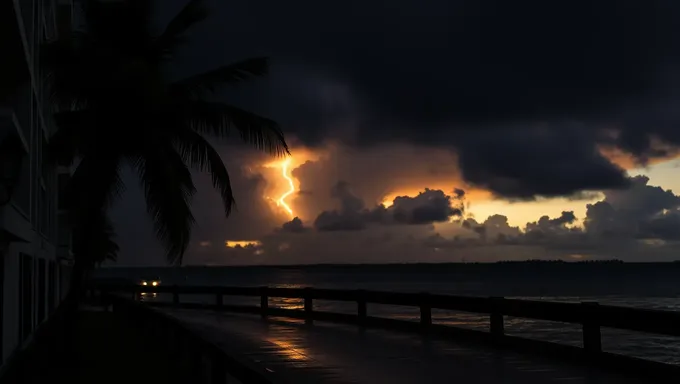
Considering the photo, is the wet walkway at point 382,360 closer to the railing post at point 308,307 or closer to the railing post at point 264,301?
the railing post at point 308,307

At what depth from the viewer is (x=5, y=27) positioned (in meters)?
14.3

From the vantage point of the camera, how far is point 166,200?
17.4 metres

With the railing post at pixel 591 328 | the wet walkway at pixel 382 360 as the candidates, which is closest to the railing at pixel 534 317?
the railing post at pixel 591 328

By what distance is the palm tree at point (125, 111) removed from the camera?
650 inches

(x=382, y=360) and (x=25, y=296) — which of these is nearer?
(x=382, y=360)

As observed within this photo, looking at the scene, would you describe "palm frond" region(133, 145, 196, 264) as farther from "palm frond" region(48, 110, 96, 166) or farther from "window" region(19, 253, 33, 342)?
"window" region(19, 253, 33, 342)

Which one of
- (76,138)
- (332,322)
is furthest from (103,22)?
(332,322)

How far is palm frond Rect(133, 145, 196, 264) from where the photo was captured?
683 inches

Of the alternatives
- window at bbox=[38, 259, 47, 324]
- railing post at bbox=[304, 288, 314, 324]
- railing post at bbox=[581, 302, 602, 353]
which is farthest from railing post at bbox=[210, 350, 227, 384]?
window at bbox=[38, 259, 47, 324]

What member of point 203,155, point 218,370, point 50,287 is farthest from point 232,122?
point 50,287

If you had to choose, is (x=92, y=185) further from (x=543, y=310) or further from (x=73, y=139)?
(x=543, y=310)

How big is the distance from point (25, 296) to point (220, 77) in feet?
30.7

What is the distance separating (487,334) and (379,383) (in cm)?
588

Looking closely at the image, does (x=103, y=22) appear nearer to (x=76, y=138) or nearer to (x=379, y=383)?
(x=76, y=138)
